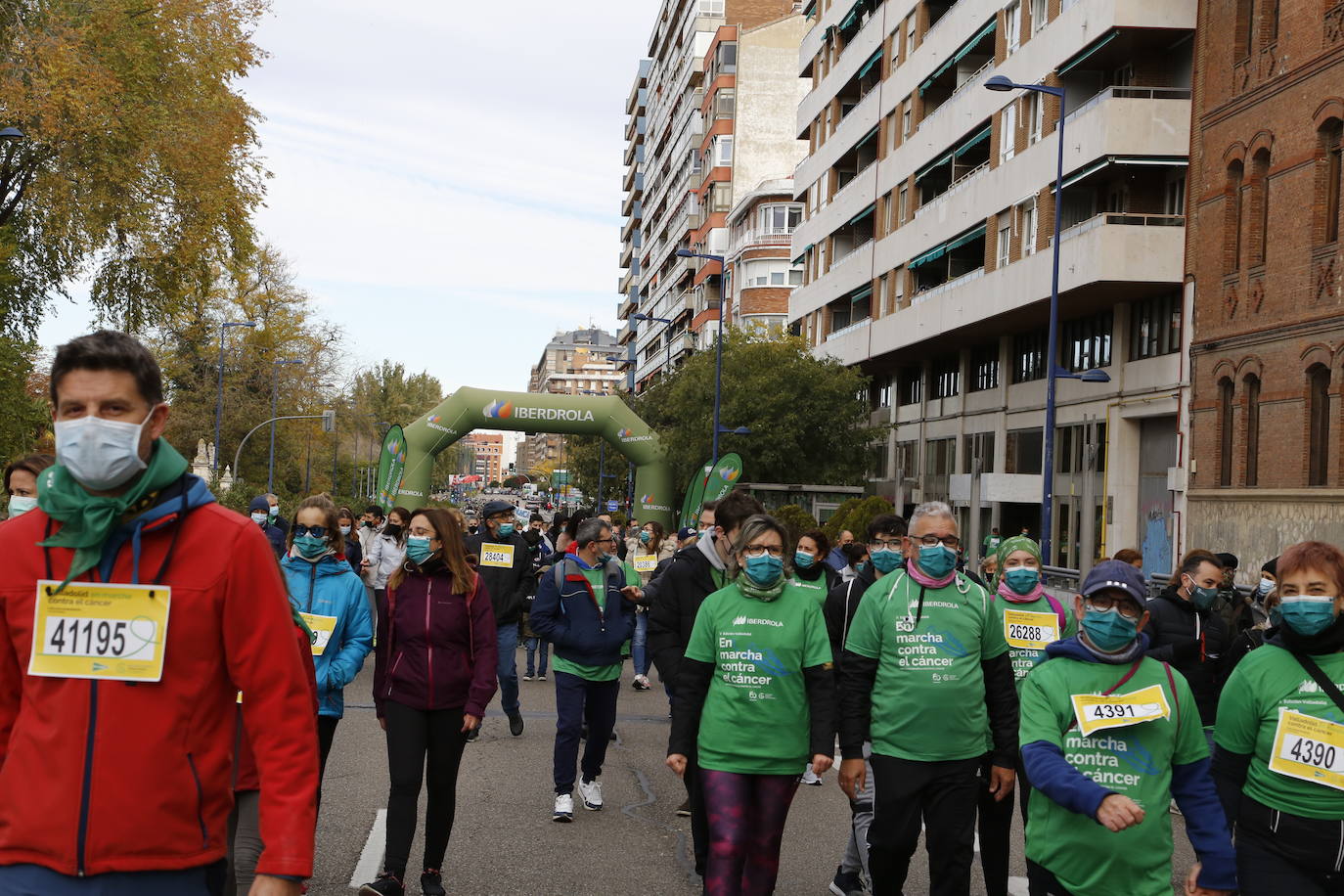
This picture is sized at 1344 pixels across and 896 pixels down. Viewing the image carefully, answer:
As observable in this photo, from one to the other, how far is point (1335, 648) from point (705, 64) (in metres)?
81.8

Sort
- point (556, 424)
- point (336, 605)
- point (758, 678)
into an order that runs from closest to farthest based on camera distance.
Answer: point (758, 678) < point (336, 605) < point (556, 424)

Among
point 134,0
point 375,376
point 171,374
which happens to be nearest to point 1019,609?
point 134,0

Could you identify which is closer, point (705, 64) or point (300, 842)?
point (300, 842)

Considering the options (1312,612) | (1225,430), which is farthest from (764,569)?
(1225,430)

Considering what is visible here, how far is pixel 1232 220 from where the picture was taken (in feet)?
92.9

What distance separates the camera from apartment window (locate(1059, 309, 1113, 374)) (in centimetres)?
3416

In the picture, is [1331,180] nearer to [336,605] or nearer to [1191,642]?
[1191,642]

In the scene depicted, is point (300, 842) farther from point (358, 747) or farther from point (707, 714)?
point (358, 747)

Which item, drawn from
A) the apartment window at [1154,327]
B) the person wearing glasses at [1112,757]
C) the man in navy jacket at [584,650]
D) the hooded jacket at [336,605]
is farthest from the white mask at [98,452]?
the apartment window at [1154,327]

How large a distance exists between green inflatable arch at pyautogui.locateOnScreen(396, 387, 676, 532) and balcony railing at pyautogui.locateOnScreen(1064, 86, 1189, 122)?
17654mm

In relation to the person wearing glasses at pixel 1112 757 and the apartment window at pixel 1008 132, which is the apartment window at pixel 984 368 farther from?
the person wearing glasses at pixel 1112 757

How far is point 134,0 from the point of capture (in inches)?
1209

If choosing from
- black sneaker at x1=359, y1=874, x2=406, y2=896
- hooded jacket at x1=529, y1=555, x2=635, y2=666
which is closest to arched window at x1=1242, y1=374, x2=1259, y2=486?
hooded jacket at x1=529, y1=555, x2=635, y2=666

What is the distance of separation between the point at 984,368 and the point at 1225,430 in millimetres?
13460
